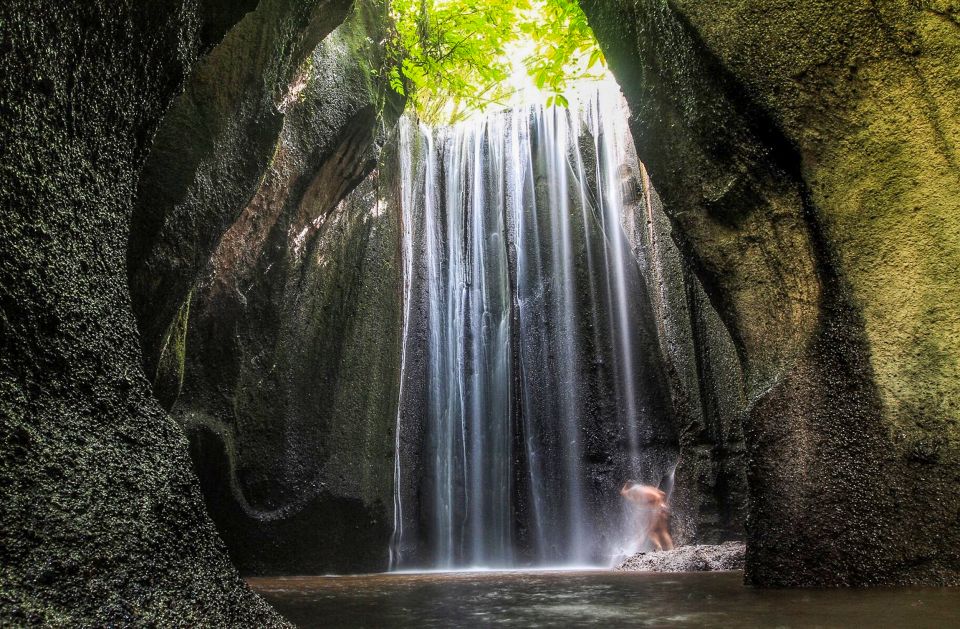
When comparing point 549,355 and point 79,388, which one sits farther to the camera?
point 549,355

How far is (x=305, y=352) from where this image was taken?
8680 millimetres

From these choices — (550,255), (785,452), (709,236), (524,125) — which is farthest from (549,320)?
(785,452)

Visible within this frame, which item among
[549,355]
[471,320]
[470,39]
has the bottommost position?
[549,355]

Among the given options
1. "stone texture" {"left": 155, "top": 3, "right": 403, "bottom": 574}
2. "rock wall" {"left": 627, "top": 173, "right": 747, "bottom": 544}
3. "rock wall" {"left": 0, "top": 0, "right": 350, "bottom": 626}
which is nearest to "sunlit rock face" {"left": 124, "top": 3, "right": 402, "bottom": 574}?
"stone texture" {"left": 155, "top": 3, "right": 403, "bottom": 574}

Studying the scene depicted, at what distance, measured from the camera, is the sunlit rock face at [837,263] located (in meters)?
3.54

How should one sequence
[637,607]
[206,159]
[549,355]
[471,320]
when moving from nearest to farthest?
1. [637,607]
2. [206,159]
3. [549,355]
4. [471,320]

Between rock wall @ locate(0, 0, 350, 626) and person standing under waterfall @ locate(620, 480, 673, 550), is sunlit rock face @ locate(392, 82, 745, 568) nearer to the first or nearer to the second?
person standing under waterfall @ locate(620, 480, 673, 550)

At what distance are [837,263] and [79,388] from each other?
13.3 feet

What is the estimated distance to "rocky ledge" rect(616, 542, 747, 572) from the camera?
5.95m

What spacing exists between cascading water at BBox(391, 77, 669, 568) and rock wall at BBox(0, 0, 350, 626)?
8.00 metres

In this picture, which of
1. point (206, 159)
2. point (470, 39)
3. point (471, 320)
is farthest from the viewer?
point (471, 320)

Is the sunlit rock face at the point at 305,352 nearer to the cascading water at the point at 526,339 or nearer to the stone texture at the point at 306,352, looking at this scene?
the stone texture at the point at 306,352

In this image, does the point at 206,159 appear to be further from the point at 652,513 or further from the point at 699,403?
the point at 652,513

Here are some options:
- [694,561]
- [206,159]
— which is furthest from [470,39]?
[694,561]
